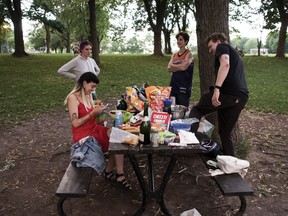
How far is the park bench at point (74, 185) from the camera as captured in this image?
8.69ft

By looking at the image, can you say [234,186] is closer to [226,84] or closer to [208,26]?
[226,84]

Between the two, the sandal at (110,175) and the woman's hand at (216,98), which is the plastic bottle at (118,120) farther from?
the woman's hand at (216,98)

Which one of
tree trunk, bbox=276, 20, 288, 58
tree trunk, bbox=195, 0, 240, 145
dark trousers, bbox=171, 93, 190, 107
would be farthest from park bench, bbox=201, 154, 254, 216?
tree trunk, bbox=276, 20, 288, 58

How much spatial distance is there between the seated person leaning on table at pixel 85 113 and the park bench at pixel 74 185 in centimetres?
47

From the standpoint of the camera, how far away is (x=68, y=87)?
33.5 feet

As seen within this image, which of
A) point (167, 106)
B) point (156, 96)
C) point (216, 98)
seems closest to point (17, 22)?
point (156, 96)

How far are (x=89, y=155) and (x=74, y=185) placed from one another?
48 centimetres

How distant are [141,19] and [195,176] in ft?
81.2

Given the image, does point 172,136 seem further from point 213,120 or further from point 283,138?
point 283,138

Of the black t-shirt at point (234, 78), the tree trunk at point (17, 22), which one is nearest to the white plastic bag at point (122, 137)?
the black t-shirt at point (234, 78)

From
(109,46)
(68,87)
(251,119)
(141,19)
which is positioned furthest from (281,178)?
(109,46)

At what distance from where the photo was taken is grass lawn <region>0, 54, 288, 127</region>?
768 centimetres

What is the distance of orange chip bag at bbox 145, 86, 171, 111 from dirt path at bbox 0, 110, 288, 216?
1024 mm

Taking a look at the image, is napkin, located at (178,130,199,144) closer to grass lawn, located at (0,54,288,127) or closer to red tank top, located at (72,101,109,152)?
red tank top, located at (72,101,109,152)
